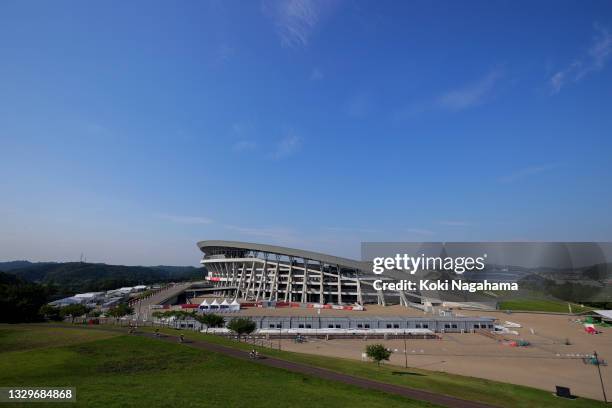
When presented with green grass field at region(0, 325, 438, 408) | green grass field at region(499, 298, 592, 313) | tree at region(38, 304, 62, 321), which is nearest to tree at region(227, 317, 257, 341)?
green grass field at region(0, 325, 438, 408)

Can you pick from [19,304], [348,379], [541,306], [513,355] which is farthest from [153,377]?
[541,306]

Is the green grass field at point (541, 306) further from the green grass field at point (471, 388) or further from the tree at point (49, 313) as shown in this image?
the tree at point (49, 313)

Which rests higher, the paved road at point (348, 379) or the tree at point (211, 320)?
the tree at point (211, 320)

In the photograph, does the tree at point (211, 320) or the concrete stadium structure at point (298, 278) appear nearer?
the tree at point (211, 320)

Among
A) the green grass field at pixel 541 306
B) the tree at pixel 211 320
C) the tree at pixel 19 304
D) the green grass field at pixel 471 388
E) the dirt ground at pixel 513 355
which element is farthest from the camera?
the green grass field at pixel 541 306

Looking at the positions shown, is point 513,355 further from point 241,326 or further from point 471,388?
point 241,326

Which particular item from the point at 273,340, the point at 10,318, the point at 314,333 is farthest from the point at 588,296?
the point at 10,318

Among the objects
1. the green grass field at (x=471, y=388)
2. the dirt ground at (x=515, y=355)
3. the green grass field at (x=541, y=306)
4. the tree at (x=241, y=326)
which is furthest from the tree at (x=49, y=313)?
the green grass field at (x=541, y=306)
